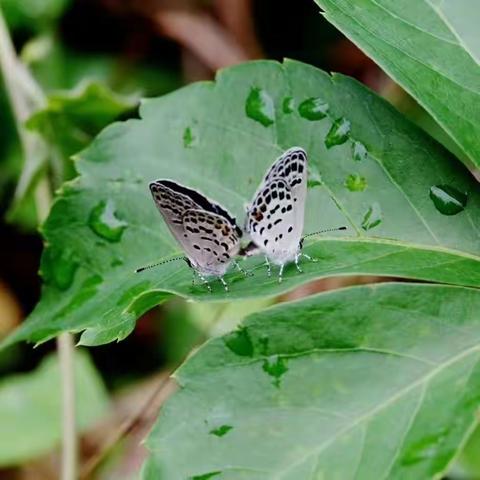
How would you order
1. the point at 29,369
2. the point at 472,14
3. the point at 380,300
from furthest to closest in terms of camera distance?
the point at 29,369
the point at 472,14
the point at 380,300

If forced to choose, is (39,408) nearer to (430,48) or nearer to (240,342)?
(240,342)

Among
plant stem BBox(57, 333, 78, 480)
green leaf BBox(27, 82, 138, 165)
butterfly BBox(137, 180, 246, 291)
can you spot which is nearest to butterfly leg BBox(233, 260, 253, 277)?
butterfly BBox(137, 180, 246, 291)

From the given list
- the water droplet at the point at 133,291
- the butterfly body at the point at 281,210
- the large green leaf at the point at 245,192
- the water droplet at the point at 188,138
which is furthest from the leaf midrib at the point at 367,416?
the water droplet at the point at 188,138

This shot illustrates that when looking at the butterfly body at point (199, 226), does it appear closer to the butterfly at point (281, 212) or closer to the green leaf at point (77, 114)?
the butterfly at point (281, 212)

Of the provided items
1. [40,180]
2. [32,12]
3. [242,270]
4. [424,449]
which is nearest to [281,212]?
[242,270]

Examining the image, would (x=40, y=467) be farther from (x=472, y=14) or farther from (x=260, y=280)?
(x=472, y=14)

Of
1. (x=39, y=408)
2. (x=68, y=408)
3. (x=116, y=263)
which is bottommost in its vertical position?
(x=39, y=408)

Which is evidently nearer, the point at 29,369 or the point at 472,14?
the point at 472,14

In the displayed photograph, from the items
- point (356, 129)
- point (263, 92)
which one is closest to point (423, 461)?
point (356, 129)
